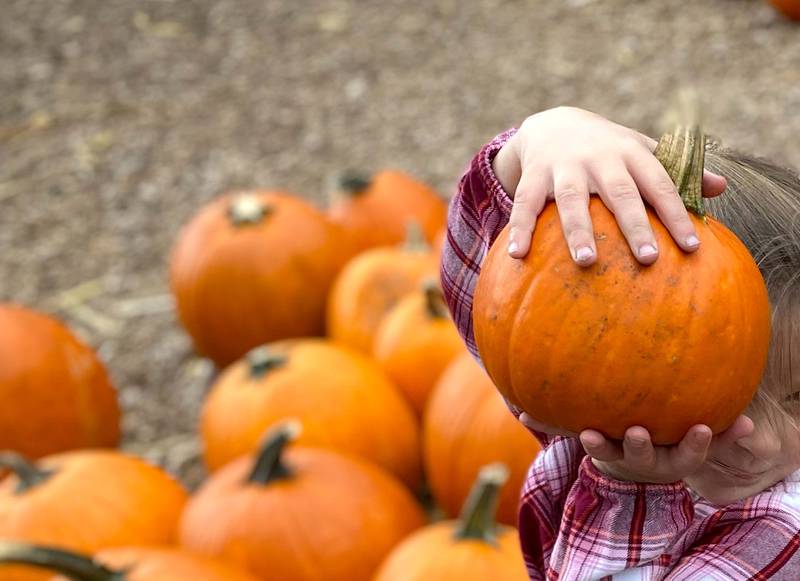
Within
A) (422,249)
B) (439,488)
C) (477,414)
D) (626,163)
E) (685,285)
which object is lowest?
(439,488)

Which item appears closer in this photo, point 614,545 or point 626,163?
point 626,163

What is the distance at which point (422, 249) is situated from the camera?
13.5 ft

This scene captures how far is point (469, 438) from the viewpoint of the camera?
322 centimetres

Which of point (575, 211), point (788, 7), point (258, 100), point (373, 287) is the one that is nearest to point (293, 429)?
point (373, 287)

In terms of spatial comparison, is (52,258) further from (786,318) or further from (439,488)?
(786,318)

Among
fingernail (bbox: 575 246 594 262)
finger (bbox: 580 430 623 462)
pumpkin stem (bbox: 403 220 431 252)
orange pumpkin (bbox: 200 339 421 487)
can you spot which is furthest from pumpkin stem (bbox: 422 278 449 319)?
fingernail (bbox: 575 246 594 262)

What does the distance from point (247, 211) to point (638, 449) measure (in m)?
3.24

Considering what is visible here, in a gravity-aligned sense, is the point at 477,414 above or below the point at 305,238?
below

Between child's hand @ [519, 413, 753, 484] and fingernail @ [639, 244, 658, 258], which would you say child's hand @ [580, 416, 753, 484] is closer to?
child's hand @ [519, 413, 753, 484]

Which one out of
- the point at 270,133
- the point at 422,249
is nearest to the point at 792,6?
the point at 270,133

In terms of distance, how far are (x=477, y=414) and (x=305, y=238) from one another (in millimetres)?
1386

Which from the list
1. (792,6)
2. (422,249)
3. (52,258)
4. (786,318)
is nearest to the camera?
(786,318)

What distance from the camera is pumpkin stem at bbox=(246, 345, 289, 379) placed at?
139 inches

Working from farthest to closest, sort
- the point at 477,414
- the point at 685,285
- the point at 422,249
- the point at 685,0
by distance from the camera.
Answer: the point at 685,0 → the point at 422,249 → the point at 477,414 → the point at 685,285
